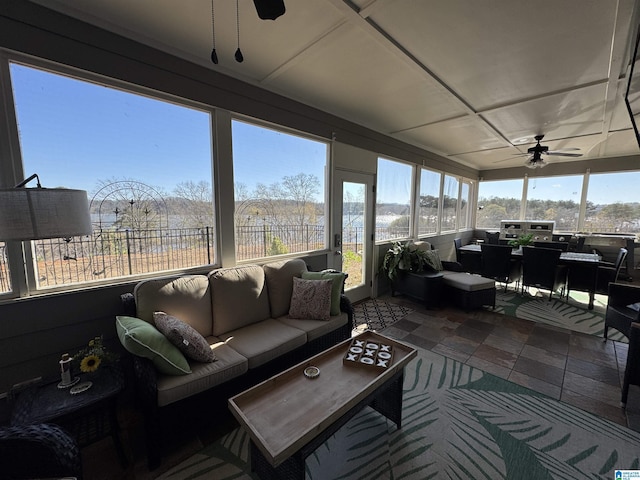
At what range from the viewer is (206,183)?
2.53m

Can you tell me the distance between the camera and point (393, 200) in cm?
482

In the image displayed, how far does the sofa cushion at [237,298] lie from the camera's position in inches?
90.0

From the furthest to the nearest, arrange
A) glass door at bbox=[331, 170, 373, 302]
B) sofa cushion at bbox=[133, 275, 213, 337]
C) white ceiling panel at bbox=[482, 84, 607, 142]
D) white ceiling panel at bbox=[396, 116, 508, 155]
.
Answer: white ceiling panel at bbox=[396, 116, 508, 155]
glass door at bbox=[331, 170, 373, 302]
white ceiling panel at bbox=[482, 84, 607, 142]
sofa cushion at bbox=[133, 275, 213, 337]

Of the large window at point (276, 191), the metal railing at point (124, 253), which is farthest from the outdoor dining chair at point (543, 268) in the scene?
the metal railing at point (124, 253)

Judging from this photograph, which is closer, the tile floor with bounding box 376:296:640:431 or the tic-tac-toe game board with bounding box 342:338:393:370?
the tic-tac-toe game board with bounding box 342:338:393:370

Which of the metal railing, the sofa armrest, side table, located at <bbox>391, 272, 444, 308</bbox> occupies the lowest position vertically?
side table, located at <bbox>391, 272, 444, 308</bbox>

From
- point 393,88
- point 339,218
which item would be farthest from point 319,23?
point 339,218

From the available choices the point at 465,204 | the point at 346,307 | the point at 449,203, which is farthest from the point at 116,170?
the point at 465,204

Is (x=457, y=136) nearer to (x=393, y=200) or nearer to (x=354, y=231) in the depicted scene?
(x=393, y=200)

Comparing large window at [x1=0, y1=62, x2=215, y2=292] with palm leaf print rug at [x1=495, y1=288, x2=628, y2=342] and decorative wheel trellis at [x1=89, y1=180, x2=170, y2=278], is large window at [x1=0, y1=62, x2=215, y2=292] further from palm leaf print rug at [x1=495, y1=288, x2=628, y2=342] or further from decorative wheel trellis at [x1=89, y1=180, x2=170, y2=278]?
palm leaf print rug at [x1=495, y1=288, x2=628, y2=342]

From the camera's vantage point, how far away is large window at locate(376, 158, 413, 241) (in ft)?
14.8

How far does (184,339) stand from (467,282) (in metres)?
3.78

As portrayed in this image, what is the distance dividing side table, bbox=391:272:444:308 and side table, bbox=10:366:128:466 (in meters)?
3.69

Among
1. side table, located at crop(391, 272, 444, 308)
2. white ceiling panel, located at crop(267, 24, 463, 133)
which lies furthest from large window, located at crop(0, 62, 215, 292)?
side table, located at crop(391, 272, 444, 308)
